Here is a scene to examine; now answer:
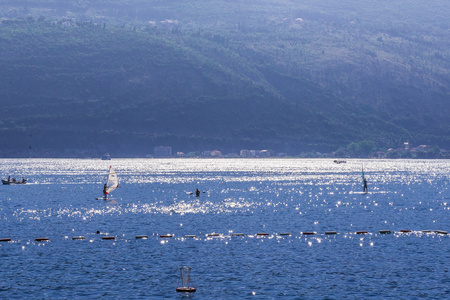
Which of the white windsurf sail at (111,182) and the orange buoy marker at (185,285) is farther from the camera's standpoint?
the white windsurf sail at (111,182)

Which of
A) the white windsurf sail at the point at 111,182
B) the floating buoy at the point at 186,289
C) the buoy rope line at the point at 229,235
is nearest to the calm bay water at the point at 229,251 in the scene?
the buoy rope line at the point at 229,235

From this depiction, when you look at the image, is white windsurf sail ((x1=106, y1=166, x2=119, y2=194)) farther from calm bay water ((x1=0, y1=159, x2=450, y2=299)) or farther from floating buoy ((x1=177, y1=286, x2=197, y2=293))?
floating buoy ((x1=177, y1=286, x2=197, y2=293))

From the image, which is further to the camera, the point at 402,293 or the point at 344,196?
the point at 344,196

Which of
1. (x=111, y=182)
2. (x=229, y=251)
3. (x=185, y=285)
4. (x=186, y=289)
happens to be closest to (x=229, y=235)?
(x=229, y=251)

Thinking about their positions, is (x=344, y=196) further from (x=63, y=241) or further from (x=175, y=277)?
(x=175, y=277)

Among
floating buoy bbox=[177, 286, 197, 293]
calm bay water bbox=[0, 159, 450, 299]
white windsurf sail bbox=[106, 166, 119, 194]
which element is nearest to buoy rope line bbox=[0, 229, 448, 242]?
calm bay water bbox=[0, 159, 450, 299]

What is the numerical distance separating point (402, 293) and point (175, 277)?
20416 millimetres

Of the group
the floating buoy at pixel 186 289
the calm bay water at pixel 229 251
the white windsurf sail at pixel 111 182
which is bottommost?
the floating buoy at pixel 186 289

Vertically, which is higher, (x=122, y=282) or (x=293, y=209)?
(x=293, y=209)

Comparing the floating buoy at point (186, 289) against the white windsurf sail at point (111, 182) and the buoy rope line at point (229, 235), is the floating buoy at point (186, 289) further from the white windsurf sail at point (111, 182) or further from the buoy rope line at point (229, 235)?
the white windsurf sail at point (111, 182)

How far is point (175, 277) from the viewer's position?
211ft

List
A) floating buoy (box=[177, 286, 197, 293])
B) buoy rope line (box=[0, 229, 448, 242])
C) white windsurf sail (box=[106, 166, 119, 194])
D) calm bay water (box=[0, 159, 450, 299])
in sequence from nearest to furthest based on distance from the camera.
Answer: floating buoy (box=[177, 286, 197, 293])
calm bay water (box=[0, 159, 450, 299])
buoy rope line (box=[0, 229, 448, 242])
white windsurf sail (box=[106, 166, 119, 194])

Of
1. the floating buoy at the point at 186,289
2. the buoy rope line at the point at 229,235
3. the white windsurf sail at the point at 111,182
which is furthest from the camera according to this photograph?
the white windsurf sail at the point at 111,182

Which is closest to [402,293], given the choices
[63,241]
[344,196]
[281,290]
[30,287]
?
[281,290]
